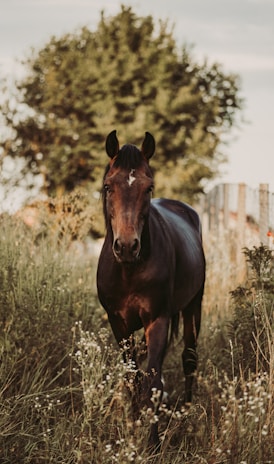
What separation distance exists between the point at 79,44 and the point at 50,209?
2590 cm

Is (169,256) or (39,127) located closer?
(169,256)

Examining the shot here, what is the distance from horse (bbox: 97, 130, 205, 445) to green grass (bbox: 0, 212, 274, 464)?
9.5 inches

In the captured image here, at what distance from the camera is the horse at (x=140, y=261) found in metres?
4.61

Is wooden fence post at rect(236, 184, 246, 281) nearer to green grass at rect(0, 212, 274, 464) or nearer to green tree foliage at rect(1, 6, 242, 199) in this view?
green grass at rect(0, 212, 274, 464)

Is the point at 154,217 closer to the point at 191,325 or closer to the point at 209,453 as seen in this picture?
the point at 191,325

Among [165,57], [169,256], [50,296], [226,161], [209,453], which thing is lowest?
[209,453]

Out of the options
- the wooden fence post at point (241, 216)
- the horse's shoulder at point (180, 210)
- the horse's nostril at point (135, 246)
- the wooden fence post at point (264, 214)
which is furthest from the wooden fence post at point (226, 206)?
the horse's nostril at point (135, 246)

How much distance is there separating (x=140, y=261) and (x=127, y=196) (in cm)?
61

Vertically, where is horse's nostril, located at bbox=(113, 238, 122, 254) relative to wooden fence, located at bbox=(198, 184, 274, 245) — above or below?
below

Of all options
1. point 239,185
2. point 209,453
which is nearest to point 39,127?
point 239,185

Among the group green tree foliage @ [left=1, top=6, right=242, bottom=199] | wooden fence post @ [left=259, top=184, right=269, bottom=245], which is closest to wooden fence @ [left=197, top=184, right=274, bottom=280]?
wooden fence post @ [left=259, top=184, right=269, bottom=245]

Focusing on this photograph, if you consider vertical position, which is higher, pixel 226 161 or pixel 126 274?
pixel 226 161

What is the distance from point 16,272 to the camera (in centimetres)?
623

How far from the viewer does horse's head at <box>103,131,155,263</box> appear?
4.48 metres
